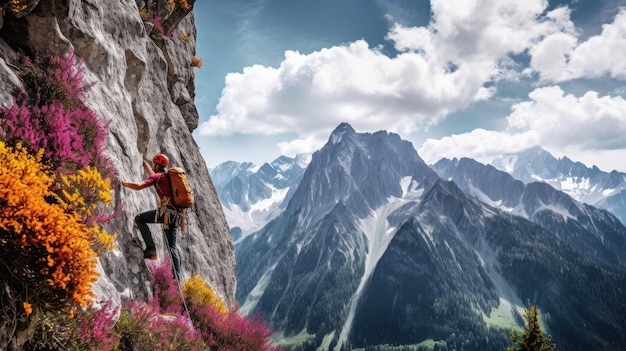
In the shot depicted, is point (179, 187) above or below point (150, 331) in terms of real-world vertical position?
above

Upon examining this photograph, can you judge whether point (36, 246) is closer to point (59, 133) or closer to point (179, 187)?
point (59, 133)

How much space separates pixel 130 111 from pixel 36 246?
9.74 meters

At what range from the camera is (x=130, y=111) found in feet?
45.2

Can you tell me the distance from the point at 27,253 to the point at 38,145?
10.7 ft

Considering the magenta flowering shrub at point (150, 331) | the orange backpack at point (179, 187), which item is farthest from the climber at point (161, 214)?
the magenta flowering shrub at point (150, 331)

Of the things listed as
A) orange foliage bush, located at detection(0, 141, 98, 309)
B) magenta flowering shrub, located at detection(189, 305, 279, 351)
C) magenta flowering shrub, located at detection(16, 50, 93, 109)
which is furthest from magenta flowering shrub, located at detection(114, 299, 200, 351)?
magenta flowering shrub, located at detection(16, 50, 93, 109)

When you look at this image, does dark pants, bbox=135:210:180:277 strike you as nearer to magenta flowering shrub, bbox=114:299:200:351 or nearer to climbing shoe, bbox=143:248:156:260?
climbing shoe, bbox=143:248:156:260

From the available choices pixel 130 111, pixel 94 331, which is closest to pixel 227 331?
pixel 94 331

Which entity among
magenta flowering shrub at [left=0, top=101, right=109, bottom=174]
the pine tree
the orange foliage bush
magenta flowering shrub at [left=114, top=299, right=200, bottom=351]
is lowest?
the pine tree

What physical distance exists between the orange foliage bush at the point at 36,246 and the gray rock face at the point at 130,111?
1983 millimetres

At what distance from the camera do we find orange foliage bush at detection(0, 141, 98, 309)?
A: 16.5 ft

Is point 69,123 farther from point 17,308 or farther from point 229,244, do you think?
point 229,244

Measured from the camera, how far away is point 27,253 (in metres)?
5.23

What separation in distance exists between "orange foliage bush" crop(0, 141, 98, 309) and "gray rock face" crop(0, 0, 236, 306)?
198 centimetres
